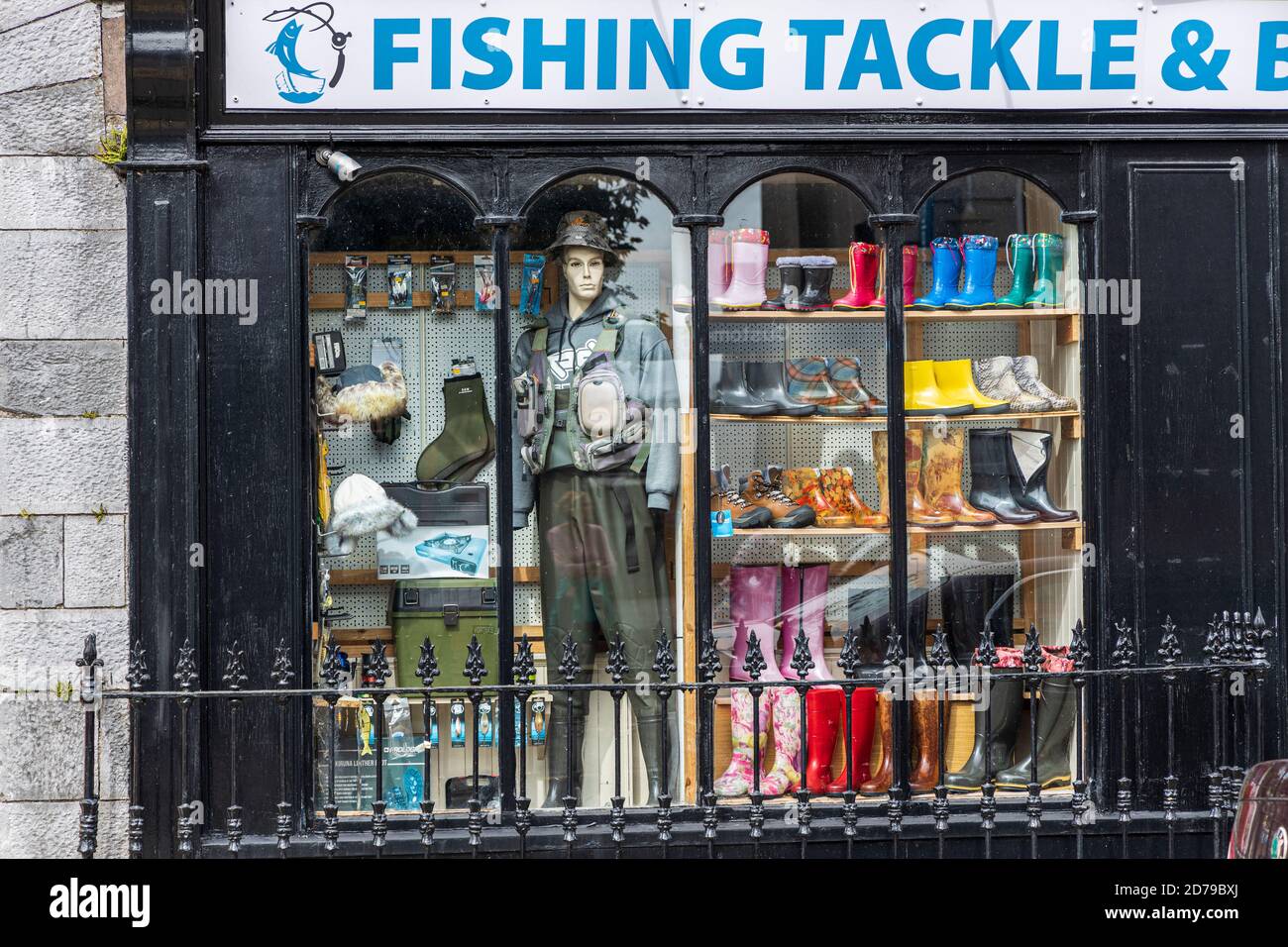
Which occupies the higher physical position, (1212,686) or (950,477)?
(950,477)

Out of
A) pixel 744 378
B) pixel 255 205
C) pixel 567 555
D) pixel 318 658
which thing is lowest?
pixel 318 658

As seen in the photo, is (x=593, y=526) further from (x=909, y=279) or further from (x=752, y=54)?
(x=752, y=54)

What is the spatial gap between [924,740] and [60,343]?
4.15 m

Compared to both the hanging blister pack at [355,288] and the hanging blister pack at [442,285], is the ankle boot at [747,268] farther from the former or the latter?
the hanging blister pack at [355,288]

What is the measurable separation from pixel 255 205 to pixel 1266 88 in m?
4.41

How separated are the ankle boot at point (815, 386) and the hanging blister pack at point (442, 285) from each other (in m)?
1.57

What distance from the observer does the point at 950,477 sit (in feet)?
22.0

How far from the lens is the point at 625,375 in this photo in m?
6.58

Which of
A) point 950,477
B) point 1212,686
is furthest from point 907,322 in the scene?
point 1212,686

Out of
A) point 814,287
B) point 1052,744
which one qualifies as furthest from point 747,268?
point 1052,744

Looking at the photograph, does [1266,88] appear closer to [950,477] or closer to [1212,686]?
[950,477]

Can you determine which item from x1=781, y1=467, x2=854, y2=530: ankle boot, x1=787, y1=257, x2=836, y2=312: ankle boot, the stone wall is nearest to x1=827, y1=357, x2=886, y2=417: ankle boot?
x1=787, y1=257, x2=836, y2=312: ankle boot

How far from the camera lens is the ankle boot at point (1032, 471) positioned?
6.59 meters

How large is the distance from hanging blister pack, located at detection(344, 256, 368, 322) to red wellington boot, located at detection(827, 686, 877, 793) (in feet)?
9.20
